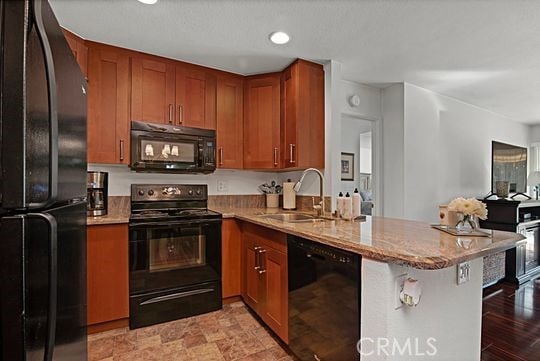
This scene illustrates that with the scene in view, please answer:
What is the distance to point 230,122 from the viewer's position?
282cm

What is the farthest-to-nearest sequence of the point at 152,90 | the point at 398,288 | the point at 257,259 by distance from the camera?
the point at 152,90
the point at 257,259
the point at 398,288

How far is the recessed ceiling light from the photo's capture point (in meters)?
2.06

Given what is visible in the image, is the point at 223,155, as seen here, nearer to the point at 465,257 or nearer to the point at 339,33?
the point at 339,33

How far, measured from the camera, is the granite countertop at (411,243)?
978mm

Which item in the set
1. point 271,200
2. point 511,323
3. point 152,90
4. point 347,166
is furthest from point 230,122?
point 511,323

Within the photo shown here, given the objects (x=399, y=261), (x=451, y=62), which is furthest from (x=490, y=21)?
(x=399, y=261)

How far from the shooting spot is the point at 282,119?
270 cm

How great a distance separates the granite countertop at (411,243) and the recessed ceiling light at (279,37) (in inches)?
58.2

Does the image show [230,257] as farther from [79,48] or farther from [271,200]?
[79,48]

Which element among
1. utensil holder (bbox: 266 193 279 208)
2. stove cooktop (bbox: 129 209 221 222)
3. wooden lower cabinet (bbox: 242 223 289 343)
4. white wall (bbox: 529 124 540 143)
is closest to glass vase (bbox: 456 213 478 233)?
wooden lower cabinet (bbox: 242 223 289 343)

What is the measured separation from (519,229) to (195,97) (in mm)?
4249

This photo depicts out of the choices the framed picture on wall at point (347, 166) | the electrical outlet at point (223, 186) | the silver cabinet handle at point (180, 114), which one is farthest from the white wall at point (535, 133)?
the silver cabinet handle at point (180, 114)

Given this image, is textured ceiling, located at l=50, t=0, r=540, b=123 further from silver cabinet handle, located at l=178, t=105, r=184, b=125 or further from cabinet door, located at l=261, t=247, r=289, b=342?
cabinet door, located at l=261, t=247, r=289, b=342

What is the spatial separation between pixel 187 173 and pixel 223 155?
0.43m
